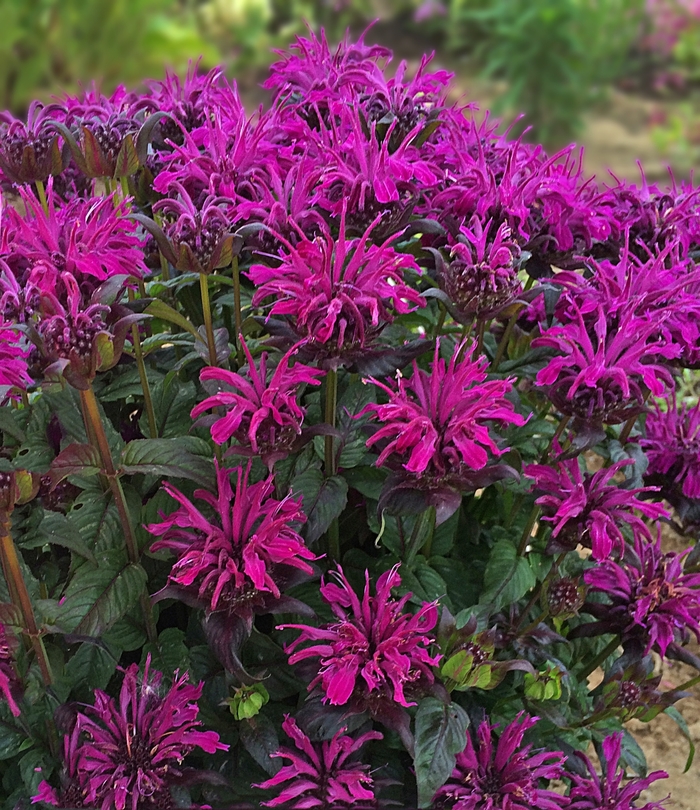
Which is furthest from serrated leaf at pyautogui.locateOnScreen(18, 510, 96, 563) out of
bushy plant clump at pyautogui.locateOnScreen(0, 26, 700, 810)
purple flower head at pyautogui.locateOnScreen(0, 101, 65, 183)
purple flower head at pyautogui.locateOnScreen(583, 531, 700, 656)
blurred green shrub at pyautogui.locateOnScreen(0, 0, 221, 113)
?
blurred green shrub at pyautogui.locateOnScreen(0, 0, 221, 113)

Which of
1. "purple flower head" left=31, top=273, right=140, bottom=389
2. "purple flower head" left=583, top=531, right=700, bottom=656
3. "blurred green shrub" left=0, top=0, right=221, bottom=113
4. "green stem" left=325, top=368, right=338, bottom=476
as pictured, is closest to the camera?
"purple flower head" left=31, top=273, right=140, bottom=389

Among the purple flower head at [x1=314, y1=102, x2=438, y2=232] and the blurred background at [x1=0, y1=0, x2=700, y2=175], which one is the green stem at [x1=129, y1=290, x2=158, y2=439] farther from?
the blurred background at [x1=0, y1=0, x2=700, y2=175]

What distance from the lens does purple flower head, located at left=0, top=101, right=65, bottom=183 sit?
0.80 meters

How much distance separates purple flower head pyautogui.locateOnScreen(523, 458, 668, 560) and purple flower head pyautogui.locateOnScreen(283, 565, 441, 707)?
13 centimetres

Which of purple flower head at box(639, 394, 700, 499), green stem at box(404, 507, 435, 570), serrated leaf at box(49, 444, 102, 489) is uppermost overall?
purple flower head at box(639, 394, 700, 499)

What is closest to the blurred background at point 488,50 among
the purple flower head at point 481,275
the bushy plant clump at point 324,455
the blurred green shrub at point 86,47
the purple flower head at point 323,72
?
the blurred green shrub at point 86,47

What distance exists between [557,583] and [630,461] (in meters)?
0.13

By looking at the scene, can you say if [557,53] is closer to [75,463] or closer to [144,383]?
[144,383]

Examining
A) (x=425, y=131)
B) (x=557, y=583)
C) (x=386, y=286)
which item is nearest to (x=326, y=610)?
(x=557, y=583)

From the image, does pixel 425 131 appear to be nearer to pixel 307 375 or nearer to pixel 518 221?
pixel 518 221

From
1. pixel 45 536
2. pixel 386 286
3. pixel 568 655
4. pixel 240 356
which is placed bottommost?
pixel 568 655

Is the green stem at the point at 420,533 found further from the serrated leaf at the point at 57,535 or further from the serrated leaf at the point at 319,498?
the serrated leaf at the point at 57,535

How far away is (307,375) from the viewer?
68 centimetres

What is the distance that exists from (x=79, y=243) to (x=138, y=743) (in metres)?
0.39
